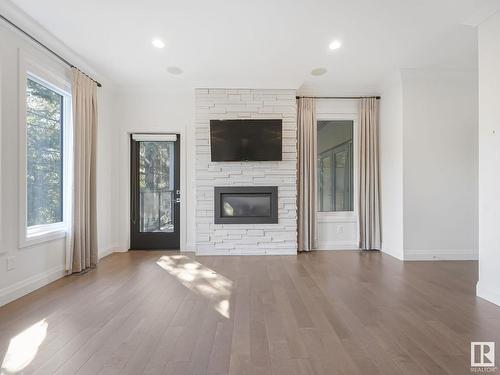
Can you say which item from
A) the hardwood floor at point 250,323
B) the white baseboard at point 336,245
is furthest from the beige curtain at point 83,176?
the white baseboard at point 336,245

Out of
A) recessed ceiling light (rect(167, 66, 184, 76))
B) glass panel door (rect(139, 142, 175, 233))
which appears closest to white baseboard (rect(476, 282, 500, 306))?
glass panel door (rect(139, 142, 175, 233))

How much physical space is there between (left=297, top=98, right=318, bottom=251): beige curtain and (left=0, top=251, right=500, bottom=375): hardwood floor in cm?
126

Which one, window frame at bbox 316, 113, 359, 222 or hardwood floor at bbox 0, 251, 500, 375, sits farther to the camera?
window frame at bbox 316, 113, 359, 222

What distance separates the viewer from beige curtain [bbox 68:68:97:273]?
3.82 meters

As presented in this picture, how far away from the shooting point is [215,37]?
11.3ft

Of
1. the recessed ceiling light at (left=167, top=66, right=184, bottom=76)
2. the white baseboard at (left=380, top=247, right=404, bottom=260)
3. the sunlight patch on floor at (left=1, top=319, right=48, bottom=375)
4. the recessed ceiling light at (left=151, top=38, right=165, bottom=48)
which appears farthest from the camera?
the white baseboard at (left=380, top=247, right=404, bottom=260)

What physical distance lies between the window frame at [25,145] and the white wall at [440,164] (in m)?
4.88

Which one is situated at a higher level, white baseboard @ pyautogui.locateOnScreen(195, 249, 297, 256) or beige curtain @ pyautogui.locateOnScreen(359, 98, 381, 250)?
beige curtain @ pyautogui.locateOnScreen(359, 98, 381, 250)

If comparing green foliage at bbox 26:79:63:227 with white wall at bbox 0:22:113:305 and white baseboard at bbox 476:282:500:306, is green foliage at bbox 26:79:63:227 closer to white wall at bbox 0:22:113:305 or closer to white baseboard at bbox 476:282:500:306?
white wall at bbox 0:22:113:305

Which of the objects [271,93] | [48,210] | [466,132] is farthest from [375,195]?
[48,210]

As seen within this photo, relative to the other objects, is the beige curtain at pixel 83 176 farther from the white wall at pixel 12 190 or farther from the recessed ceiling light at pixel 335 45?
the recessed ceiling light at pixel 335 45

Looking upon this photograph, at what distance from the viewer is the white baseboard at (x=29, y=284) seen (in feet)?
9.22

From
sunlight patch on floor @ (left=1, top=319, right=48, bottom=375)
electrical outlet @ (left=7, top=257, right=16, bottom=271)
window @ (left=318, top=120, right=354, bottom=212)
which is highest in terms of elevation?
window @ (left=318, top=120, right=354, bottom=212)

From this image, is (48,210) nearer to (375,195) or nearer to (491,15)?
(375,195)
